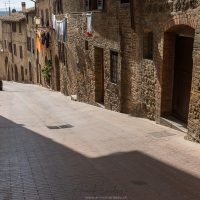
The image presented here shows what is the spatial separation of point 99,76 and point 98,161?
8851 mm

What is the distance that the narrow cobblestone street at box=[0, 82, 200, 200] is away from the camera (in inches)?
224

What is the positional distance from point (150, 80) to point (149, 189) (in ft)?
18.2

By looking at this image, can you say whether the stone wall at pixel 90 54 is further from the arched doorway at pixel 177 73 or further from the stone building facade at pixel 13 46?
the stone building facade at pixel 13 46

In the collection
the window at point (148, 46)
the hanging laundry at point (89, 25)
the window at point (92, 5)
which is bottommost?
the window at point (148, 46)

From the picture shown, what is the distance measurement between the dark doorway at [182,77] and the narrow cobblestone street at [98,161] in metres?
0.86

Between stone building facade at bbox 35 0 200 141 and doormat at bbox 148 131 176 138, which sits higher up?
stone building facade at bbox 35 0 200 141

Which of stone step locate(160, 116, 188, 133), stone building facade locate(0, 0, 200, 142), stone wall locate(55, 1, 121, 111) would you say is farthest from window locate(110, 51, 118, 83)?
stone step locate(160, 116, 188, 133)

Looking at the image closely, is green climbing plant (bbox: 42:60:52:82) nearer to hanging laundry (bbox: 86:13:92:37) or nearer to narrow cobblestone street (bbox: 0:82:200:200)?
hanging laundry (bbox: 86:13:92:37)

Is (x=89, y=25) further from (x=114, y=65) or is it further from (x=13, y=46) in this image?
(x=13, y=46)

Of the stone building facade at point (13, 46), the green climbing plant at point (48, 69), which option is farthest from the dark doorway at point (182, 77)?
the stone building facade at point (13, 46)

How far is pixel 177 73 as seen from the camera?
33.1ft

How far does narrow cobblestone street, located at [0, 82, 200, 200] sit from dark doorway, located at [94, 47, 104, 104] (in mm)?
4154

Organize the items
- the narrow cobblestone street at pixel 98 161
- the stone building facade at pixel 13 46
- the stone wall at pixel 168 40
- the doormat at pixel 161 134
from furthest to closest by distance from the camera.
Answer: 1. the stone building facade at pixel 13 46
2. the doormat at pixel 161 134
3. the stone wall at pixel 168 40
4. the narrow cobblestone street at pixel 98 161

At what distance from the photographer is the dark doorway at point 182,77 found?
372 inches
